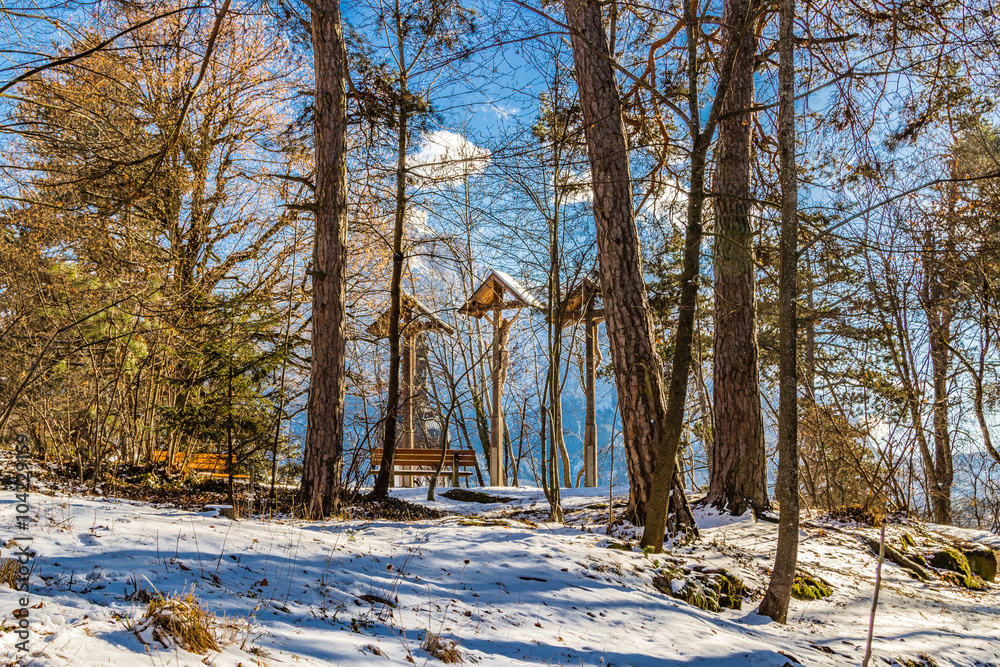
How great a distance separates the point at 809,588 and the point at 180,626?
15.7 feet

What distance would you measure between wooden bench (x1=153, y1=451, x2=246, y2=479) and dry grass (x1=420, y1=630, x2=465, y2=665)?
19.3ft

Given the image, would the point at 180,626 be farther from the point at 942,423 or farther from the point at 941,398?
the point at 942,423

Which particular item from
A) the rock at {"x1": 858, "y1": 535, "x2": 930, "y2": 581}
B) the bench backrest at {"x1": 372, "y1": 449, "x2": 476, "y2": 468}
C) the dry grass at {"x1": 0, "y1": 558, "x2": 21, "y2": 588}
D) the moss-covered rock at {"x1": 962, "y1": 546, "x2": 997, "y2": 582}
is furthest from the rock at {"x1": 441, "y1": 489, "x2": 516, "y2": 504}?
the dry grass at {"x1": 0, "y1": 558, "x2": 21, "y2": 588}

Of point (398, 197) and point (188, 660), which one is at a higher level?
point (398, 197)

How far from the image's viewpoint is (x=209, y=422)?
6922 millimetres

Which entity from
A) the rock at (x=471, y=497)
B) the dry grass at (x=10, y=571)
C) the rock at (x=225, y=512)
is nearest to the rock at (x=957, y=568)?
the rock at (x=471, y=497)

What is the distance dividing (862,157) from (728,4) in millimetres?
2786

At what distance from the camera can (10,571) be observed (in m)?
2.29

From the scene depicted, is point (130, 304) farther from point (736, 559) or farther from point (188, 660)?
point (736, 559)

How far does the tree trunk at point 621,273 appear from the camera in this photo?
532 centimetres

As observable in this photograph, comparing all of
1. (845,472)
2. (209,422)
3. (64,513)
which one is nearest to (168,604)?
(64,513)

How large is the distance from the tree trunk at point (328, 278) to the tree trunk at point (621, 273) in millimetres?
2625

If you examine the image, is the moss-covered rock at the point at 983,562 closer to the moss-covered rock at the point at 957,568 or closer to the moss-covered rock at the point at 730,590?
the moss-covered rock at the point at 957,568

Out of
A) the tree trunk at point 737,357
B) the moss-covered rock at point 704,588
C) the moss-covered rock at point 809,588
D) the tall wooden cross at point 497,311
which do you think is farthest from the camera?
the tall wooden cross at point 497,311
